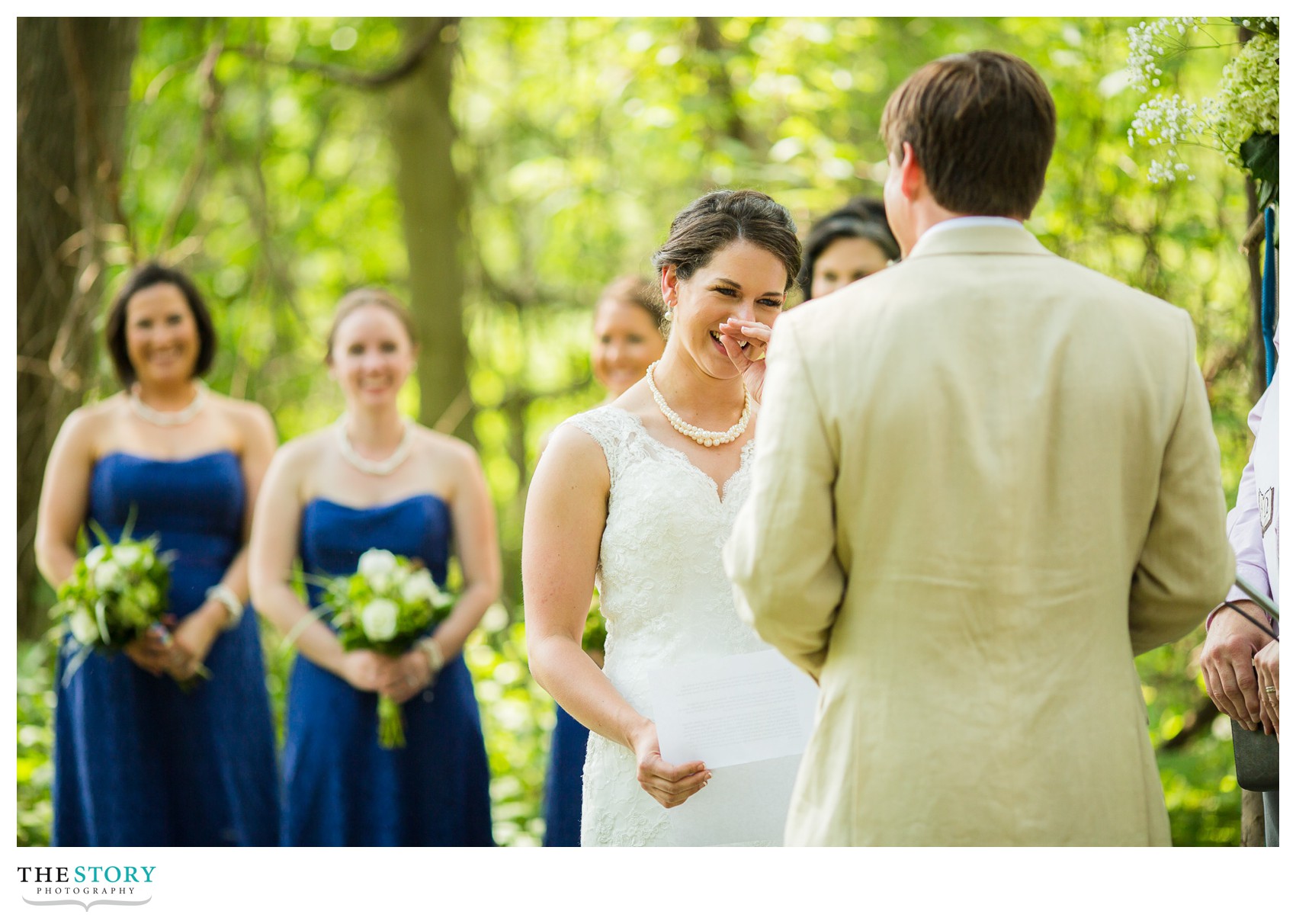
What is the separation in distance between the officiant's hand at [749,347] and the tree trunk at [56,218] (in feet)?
12.5

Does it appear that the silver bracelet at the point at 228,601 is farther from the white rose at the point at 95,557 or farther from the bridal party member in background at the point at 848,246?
the bridal party member in background at the point at 848,246

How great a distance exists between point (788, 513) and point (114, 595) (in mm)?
2873

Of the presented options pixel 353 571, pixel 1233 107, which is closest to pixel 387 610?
pixel 353 571

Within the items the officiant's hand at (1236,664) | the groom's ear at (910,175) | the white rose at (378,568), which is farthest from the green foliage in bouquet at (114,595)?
the officiant's hand at (1236,664)

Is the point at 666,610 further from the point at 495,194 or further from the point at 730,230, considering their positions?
the point at 495,194

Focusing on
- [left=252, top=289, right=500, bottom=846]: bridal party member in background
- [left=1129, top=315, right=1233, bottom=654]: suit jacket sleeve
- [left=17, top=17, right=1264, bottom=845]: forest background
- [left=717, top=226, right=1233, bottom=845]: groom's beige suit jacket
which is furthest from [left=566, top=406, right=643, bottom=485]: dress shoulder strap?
[left=17, top=17, right=1264, bottom=845]: forest background

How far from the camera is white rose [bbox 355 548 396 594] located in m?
3.68

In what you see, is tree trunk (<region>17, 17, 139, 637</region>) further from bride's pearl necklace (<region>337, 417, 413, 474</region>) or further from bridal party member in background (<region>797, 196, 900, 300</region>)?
bridal party member in background (<region>797, 196, 900, 300</region>)

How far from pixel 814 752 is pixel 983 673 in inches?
10.9

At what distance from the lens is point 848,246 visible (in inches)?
155
